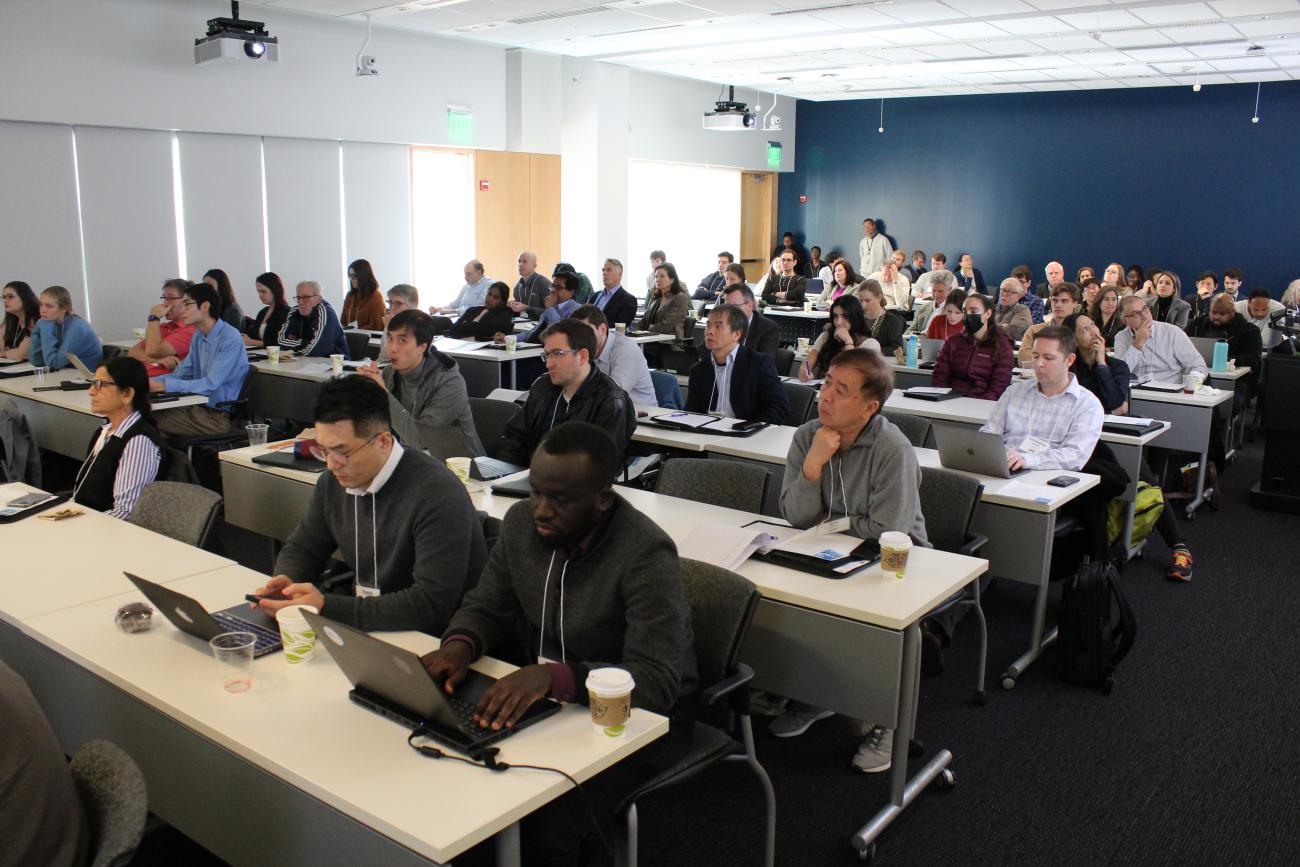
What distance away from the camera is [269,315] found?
8703 millimetres

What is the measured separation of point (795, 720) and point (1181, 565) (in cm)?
271

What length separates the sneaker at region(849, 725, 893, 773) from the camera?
3.36 metres

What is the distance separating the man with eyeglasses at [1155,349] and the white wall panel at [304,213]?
742 centimetres

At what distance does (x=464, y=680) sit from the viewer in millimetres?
2232

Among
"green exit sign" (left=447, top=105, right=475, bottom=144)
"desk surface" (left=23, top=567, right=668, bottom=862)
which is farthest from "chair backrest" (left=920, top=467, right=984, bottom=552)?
"green exit sign" (left=447, top=105, right=475, bottom=144)

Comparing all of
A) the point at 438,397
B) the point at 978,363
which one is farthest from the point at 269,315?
the point at 978,363

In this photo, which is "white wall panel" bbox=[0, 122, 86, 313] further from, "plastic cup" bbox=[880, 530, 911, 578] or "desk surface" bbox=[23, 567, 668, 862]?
"plastic cup" bbox=[880, 530, 911, 578]

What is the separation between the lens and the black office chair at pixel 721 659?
2443 mm

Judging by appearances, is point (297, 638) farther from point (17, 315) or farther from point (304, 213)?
point (304, 213)

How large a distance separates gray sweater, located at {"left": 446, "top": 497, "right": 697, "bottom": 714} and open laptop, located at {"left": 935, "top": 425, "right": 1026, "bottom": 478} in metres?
2.08

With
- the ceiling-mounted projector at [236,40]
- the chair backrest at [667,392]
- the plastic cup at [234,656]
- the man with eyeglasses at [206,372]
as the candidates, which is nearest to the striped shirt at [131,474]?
the plastic cup at [234,656]

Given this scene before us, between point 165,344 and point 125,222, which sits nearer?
point 165,344

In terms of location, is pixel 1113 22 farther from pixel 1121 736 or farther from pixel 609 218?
pixel 1121 736

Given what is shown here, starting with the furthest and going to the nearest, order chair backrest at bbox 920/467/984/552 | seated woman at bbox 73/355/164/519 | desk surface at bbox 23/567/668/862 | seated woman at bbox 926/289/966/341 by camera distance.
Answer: seated woman at bbox 926/289/966/341
seated woman at bbox 73/355/164/519
chair backrest at bbox 920/467/984/552
desk surface at bbox 23/567/668/862
